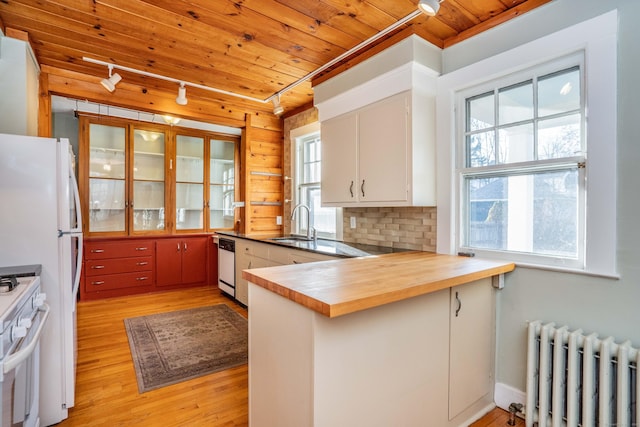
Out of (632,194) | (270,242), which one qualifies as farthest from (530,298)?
(270,242)

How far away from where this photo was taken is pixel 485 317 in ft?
6.51

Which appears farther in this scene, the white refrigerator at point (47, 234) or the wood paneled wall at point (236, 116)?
the wood paneled wall at point (236, 116)

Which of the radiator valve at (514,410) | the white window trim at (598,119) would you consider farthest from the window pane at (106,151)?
the radiator valve at (514,410)

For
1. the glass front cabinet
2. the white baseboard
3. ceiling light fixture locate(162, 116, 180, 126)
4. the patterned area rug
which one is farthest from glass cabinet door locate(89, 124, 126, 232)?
the white baseboard

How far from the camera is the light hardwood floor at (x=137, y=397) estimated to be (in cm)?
188

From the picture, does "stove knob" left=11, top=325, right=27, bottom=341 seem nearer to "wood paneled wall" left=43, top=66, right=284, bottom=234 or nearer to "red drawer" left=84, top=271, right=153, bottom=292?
"wood paneled wall" left=43, top=66, right=284, bottom=234

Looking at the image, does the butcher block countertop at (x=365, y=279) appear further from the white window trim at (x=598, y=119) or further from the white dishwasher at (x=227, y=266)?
the white dishwasher at (x=227, y=266)

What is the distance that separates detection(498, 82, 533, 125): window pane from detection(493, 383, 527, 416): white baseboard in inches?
67.4

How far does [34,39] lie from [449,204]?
3.48 metres

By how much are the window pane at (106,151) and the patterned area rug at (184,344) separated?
213 cm

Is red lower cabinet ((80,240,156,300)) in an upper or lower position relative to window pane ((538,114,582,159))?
lower

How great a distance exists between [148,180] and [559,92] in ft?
15.8

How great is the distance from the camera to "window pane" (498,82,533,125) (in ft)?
6.54

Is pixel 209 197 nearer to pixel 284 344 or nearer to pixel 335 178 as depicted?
pixel 335 178
